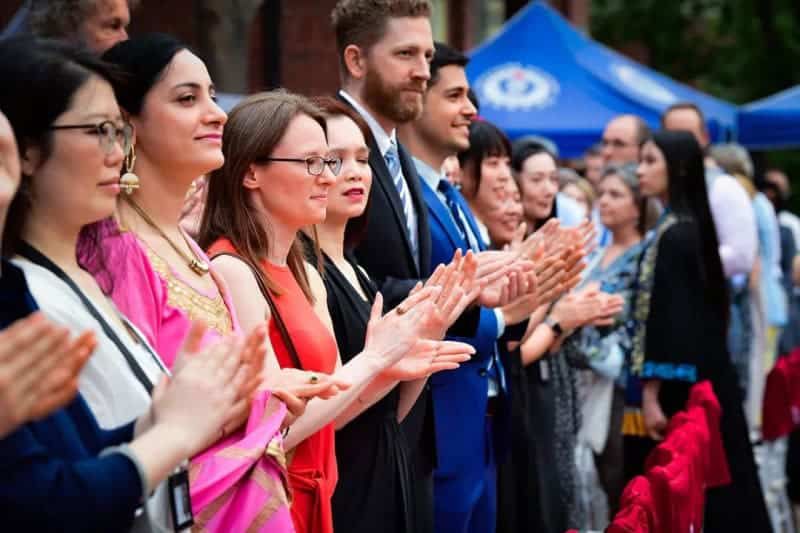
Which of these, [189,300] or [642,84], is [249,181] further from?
[642,84]

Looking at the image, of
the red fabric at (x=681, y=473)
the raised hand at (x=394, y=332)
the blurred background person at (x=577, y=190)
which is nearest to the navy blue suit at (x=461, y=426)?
the red fabric at (x=681, y=473)

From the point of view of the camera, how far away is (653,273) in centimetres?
740

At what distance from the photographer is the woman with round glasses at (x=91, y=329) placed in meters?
2.42

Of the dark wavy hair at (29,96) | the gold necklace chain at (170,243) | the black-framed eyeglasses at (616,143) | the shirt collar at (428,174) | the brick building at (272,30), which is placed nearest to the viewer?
the dark wavy hair at (29,96)

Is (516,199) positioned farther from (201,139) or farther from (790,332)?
(790,332)

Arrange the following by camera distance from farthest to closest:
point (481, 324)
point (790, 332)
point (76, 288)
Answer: point (790, 332) → point (481, 324) → point (76, 288)

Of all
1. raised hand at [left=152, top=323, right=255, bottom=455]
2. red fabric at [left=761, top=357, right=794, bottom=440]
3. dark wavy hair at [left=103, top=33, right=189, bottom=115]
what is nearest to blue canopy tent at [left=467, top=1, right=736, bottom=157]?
red fabric at [left=761, top=357, right=794, bottom=440]

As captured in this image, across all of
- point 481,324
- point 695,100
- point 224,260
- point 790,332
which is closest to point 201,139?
point 224,260

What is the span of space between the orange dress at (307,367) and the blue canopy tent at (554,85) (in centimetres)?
784

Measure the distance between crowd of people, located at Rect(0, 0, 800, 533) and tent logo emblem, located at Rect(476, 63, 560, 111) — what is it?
3.71m

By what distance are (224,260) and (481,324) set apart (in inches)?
60.0

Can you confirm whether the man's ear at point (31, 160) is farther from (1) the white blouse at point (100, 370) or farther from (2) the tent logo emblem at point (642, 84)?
(2) the tent logo emblem at point (642, 84)

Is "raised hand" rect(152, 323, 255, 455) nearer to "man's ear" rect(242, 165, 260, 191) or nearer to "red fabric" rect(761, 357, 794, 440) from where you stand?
"man's ear" rect(242, 165, 260, 191)

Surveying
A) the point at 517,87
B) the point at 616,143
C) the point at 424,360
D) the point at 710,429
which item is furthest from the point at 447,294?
the point at 517,87
